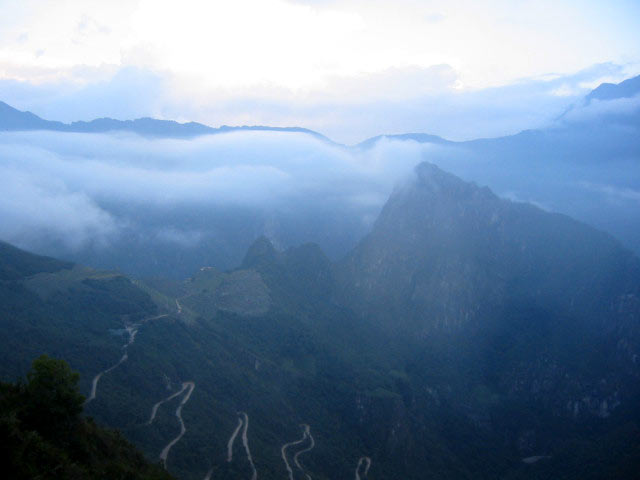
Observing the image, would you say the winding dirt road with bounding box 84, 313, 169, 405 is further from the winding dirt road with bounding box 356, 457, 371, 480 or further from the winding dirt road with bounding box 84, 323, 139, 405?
the winding dirt road with bounding box 356, 457, 371, 480

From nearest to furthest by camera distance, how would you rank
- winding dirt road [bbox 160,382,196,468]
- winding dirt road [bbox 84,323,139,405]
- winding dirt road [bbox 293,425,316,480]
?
winding dirt road [bbox 160,382,196,468] → winding dirt road [bbox 84,323,139,405] → winding dirt road [bbox 293,425,316,480]

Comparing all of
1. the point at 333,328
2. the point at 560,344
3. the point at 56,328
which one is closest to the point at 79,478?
the point at 56,328

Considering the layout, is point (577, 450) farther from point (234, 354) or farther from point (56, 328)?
point (56, 328)

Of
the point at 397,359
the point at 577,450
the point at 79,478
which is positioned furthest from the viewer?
the point at 397,359

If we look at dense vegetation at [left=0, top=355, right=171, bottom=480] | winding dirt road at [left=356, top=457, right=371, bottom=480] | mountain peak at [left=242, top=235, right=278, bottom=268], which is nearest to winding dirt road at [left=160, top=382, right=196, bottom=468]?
dense vegetation at [left=0, top=355, right=171, bottom=480]

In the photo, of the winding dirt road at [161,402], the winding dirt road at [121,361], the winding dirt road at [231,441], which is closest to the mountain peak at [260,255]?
the winding dirt road at [121,361]

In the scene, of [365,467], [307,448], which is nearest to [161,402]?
[307,448]

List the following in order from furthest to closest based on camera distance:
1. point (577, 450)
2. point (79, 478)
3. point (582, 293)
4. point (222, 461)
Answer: point (582, 293) → point (577, 450) → point (222, 461) → point (79, 478)

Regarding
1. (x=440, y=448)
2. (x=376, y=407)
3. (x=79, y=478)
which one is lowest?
(x=440, y=448)
